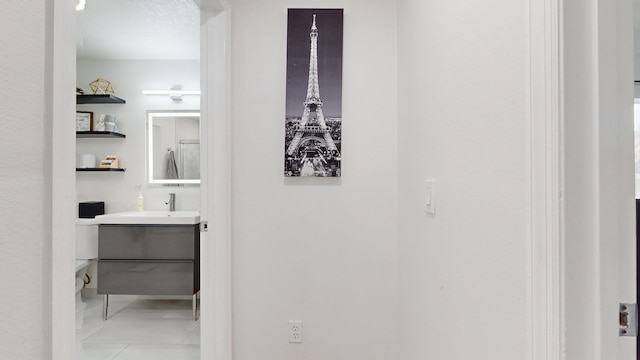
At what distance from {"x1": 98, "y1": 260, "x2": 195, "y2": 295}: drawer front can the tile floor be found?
30cm

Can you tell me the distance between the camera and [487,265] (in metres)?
0.79

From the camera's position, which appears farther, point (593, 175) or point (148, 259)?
point (148, 259)

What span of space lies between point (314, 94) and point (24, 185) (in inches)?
54.2

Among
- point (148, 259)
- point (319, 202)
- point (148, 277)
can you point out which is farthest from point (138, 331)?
point (319, 202)

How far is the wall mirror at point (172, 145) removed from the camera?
3211mm

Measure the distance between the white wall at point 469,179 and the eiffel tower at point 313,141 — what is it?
45 cm

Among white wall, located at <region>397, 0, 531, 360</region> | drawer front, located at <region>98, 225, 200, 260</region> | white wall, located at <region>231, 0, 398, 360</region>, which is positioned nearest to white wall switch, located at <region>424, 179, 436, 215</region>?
white wall, located at <region>397, 0, 531, 360</region>

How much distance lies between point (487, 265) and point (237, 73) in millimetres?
1505

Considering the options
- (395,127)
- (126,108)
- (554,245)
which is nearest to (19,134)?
(554,245)

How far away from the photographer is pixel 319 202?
5.84ft

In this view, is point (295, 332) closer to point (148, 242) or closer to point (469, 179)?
point (469, 179)

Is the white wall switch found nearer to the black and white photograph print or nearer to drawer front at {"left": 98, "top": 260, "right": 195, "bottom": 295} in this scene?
the black and white photograph print

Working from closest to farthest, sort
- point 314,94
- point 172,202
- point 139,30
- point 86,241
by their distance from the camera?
point 314,94, point 139,30, point 86,241, point 172,202

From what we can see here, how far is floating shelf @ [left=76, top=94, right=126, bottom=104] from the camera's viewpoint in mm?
3105
